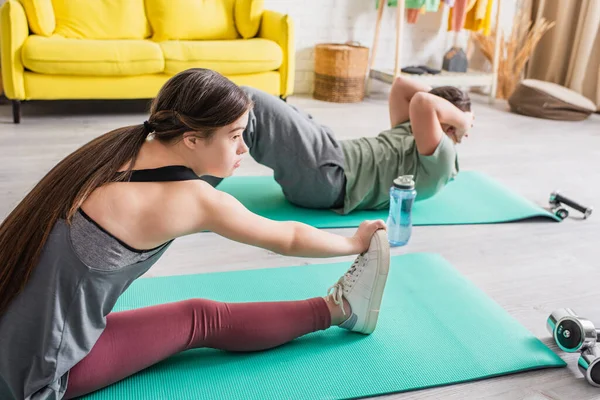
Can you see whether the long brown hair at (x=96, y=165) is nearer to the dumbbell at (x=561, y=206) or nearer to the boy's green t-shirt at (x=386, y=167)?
the boy's green t-shirt at (x=386, y=167)

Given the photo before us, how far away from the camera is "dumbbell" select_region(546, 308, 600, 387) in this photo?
4.89 feet

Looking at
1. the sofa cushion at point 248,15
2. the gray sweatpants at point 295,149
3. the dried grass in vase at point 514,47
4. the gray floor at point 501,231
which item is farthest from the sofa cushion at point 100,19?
the dried grass in vase at point 514,47

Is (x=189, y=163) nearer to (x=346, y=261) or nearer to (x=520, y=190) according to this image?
(x=346, y=261)

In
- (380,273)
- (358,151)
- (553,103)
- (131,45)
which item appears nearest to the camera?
(380,273)

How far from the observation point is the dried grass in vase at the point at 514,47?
15.7ft

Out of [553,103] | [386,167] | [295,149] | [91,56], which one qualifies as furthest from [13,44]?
[553,103]

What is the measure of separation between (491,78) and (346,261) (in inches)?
130

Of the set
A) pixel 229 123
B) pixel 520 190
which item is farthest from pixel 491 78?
pixel 229 123

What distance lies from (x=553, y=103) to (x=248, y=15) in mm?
2234

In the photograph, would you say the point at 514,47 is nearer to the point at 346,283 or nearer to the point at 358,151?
the point at 358,151

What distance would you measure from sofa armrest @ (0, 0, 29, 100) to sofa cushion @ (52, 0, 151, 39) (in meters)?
0.30

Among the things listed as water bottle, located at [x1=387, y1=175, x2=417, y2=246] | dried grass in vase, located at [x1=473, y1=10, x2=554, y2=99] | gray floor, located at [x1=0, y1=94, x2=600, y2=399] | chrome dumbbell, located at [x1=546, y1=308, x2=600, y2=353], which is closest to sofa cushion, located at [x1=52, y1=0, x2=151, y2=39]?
gray floor, located at [x1=0, y1=94, x2=600, y2=399]

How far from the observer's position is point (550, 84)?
455 centimetres

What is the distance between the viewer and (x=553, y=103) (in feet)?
14.2
